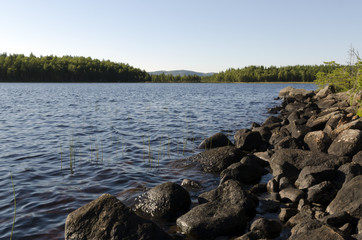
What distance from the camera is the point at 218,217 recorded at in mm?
6254

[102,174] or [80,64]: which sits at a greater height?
[80,64]

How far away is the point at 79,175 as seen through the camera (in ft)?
32.8

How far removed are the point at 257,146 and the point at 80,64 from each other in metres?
164

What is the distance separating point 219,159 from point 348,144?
4.40 m

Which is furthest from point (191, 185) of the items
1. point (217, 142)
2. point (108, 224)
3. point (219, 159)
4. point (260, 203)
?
point (217, 142)

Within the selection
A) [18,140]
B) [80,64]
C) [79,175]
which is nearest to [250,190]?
[79,175]

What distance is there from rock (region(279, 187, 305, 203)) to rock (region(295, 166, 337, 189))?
19.4 inches

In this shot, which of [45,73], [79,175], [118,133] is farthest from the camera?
[45,73]

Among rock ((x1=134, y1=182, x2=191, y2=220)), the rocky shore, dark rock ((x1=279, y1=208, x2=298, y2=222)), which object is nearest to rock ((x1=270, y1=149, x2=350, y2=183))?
the rocky shore

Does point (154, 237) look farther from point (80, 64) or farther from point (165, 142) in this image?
point (80, 64)

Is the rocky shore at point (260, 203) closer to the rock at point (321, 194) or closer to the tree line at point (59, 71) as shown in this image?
the rock at point (321, 194)

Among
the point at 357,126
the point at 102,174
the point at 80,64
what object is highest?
the point at 80,64

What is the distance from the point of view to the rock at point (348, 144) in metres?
9.38

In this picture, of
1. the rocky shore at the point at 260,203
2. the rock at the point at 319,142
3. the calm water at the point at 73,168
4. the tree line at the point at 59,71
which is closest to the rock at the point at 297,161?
the rocky shore at the point at 260,203
